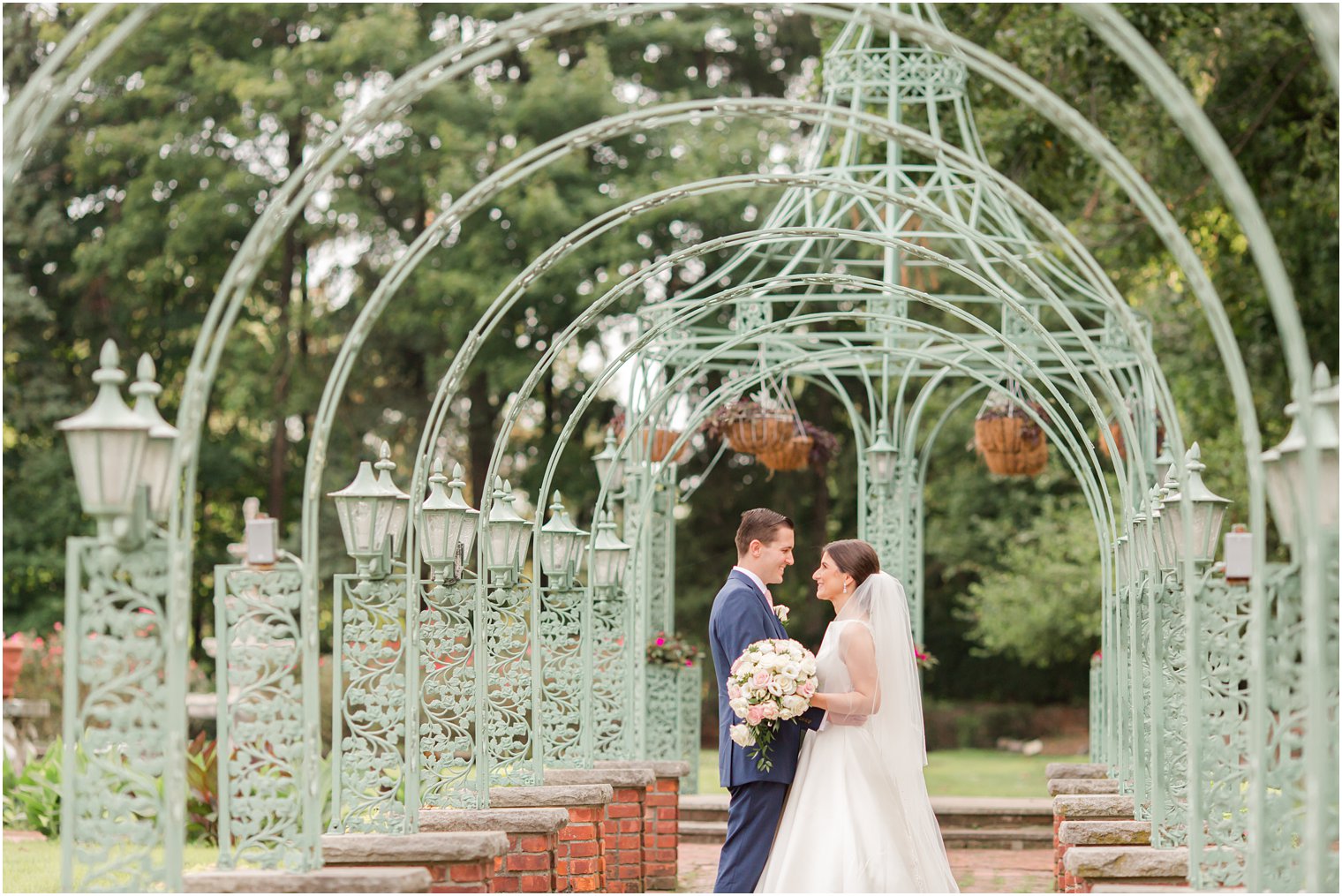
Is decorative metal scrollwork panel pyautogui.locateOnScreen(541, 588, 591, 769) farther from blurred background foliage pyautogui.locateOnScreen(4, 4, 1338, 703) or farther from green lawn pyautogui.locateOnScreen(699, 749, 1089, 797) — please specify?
blurred background foliage pyautogui.locateOnScreen(4, 4, 1338, 703)

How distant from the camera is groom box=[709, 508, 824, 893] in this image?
265 inches

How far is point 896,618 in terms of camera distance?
6855 mm

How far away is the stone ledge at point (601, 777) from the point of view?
8.41 meters

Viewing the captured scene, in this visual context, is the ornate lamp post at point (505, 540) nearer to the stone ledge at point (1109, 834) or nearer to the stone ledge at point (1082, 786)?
the stone ledge at point (1082, 786)

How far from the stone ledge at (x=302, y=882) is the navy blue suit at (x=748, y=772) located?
2.22m

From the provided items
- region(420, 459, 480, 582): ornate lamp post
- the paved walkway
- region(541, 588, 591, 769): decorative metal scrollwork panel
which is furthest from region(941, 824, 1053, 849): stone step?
region(420, 459, 480, 582): ornate lamp post

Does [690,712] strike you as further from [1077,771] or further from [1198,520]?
[1198,520]

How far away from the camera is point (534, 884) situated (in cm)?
665

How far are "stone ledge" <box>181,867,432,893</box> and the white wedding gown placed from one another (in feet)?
7.43

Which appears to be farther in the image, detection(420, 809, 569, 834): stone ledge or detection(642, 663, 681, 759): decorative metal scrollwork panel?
detection(642, 663, 681, 759): decorative metal scrollwork panel

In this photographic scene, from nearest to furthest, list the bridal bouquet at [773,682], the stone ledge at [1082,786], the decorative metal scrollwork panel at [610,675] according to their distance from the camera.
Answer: the bridal bouquet at [773,682]
the stone ledge at [1082,786]
the decorative metal scrollwork panel at [610,675]

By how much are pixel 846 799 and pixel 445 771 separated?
1.82 metres

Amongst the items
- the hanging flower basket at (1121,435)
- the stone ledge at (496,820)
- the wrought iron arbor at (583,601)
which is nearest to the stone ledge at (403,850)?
the wrought iron arbor at (583,601)

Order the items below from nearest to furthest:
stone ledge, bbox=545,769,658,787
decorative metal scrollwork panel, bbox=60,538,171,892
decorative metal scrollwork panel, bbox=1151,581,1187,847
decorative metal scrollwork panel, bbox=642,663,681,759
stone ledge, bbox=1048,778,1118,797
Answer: decorative metal scrollwork panel, bbox=60,538,171,892 < decorative metal scrollwork panel, bbox=1151,581,1187,847 < stone ledge, bbox=1048,778,1118,797 < stone ledge, bbox=545,769,658,787 < decorative metal scrollwork panel, bbox=642,663,681,759
